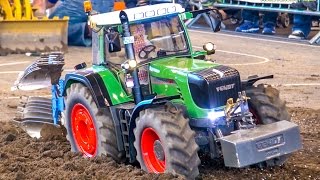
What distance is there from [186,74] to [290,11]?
1321 centimetres

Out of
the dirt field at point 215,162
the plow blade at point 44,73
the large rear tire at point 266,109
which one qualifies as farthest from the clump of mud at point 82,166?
the plow blade at point 44,73

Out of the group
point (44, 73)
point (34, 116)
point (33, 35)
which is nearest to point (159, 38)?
point (44, 73)

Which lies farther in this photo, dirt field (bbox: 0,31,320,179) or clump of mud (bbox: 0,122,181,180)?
dirt field (bbox: 0,31,320,179)

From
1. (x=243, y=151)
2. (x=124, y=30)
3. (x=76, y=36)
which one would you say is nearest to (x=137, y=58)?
(x=124, y=30)

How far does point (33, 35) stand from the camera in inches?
682

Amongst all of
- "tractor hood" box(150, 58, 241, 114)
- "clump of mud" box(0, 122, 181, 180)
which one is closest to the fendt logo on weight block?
"tractor hood" box(150, 58, 241, 114)

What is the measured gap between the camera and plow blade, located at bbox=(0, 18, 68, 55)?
17078 millimetres

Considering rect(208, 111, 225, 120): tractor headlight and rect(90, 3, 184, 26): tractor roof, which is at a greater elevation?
rect(90, 3, 184, 26): tractor roof

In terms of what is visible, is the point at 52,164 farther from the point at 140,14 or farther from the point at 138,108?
the point at 140,14

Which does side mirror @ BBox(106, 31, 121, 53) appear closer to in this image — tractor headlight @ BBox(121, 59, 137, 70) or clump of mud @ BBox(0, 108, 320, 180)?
tractor headlight @ BBox(121, 59, 137, 70)

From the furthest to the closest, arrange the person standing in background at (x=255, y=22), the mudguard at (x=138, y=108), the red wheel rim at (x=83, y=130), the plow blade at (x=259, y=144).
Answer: the person standing in background at (x=255, y=22)
the red wheel rim at (x=83, y=130)
the mudguard at (x=138, y=108)
the plow blade at (x=259, y=144)

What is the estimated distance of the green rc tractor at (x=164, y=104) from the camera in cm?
643

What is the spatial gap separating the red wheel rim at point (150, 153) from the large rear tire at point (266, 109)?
1.06 meters

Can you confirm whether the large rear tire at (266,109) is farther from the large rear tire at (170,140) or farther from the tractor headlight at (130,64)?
the tractor headlight at (130,64)
